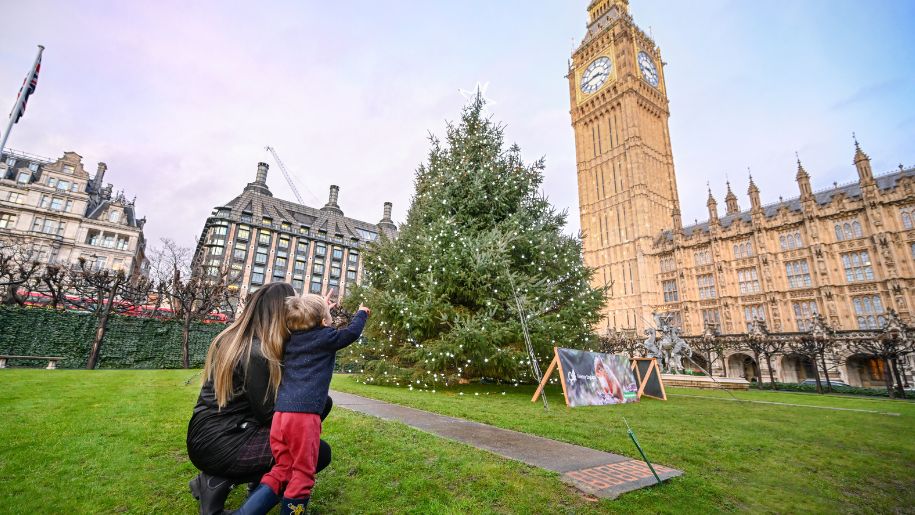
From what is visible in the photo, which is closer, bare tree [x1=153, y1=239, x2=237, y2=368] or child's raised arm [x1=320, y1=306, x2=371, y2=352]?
child's raised arm [x1=320, y1=306, x2=371, y2=352]

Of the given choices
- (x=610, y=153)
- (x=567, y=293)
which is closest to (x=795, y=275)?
(x=610, y=153)

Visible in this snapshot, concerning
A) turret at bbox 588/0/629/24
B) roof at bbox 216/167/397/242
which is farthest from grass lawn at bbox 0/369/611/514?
turret at bbox 588/0/629/24

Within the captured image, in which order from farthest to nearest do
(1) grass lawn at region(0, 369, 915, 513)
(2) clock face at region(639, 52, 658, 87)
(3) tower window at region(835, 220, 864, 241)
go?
(2) clock face at region(639, 52, 658, 87)
(3) tower window at region(835, 220, 864, 241)
(1) grass lawn at region(0, 369, 915, 513)

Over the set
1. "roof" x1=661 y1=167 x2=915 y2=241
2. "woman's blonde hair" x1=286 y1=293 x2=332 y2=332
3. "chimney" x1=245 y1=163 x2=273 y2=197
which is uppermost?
"chimney" x1=245 y1=163 x2=273 y2=197

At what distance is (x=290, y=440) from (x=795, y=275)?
51914 millimetres

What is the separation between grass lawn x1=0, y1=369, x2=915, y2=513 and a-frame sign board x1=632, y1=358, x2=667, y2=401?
5067mm

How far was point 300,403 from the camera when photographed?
260cm

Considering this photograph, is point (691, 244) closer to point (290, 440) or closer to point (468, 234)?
point (468, 234)

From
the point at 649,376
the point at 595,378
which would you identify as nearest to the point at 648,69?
the point at 649,376

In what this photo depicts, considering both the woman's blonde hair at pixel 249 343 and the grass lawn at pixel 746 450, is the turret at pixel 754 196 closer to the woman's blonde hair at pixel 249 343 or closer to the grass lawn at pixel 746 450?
the grass lawn at pixel 746 450

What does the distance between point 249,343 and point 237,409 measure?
49 centimetres

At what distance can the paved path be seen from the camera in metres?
3.62

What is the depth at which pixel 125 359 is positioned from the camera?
17.0 meters

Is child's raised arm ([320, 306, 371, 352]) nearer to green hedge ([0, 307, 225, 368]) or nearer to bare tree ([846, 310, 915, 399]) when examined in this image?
green hedge ([0, 307, 225, 368])
